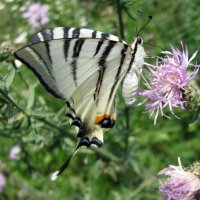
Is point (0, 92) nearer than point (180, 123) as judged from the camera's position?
Yes

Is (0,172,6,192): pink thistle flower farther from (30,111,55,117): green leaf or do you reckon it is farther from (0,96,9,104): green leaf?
(0,96,9,104): green leaf

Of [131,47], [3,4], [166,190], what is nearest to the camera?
[166,190]

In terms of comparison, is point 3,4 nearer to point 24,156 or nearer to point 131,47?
point 24,156

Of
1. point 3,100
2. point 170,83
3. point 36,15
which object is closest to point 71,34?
point 170,83

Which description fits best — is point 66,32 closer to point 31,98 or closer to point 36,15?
point 31,98

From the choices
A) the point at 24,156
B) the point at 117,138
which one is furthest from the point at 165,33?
the point at 24,156

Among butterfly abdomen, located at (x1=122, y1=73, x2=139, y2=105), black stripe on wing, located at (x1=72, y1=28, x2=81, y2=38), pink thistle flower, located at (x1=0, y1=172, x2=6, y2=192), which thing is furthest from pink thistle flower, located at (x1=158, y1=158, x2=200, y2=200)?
pink thistle flower, located at (x1=0, y1=172, x2=6, y2=192)
